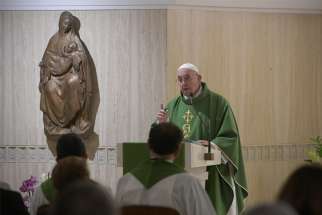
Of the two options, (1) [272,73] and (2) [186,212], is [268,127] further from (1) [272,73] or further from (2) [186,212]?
(2) [186,212]

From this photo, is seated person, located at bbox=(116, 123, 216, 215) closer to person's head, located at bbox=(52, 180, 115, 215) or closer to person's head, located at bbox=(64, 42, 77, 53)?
person's head, located at bbox=(52, 180, 115, 215)

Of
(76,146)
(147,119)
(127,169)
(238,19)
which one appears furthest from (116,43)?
(76,146)

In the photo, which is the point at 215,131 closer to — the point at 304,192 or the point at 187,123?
the point at 187,123

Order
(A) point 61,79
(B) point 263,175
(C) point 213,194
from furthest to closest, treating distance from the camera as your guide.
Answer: (B) point 263,175 → (A) point 61,79 → (C) point 213,194

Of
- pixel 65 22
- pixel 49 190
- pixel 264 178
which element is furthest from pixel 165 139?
pixel 264 178

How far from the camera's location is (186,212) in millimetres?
4668

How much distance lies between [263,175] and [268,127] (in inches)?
27.9

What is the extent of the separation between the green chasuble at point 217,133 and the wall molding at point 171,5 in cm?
265

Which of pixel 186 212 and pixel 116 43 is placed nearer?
pixel 186 212

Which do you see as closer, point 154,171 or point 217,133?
point 154,171

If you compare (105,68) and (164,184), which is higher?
(105,68)

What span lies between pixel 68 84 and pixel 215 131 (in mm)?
3028

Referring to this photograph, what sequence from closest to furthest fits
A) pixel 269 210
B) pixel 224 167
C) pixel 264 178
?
pixel 269 210
pixel 224 167
pixel 264 178

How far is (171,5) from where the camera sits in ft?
32.1
